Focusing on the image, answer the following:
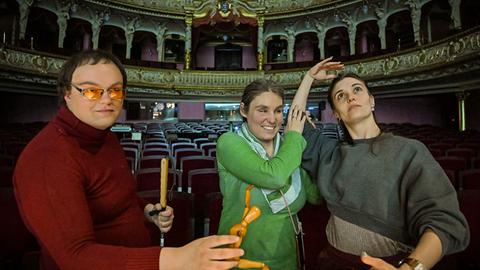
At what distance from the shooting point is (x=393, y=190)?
1.07 m

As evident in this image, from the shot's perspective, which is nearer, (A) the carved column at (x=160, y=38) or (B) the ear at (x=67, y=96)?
(B) the ear at (x=67, y=96)

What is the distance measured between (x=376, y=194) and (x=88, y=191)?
1.09 meters

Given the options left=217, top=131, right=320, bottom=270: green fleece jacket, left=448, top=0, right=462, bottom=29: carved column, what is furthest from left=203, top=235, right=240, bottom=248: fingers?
left=448, top=0, right=462, bottom=29: carved column

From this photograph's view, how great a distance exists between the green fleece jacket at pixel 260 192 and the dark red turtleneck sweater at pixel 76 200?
0.45m

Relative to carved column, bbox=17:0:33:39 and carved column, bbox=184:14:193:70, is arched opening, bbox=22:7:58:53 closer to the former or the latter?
carved column, bbox=17:0:33:39

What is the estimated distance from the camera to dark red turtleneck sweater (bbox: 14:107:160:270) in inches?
26.7

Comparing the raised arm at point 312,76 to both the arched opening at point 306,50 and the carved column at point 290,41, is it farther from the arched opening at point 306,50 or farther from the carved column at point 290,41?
the arched opening at point 306,50

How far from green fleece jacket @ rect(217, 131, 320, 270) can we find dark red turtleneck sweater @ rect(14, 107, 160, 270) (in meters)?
0.45

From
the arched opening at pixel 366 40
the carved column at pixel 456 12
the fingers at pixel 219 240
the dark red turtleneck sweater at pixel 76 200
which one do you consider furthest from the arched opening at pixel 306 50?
the fingers at pixel 219 240

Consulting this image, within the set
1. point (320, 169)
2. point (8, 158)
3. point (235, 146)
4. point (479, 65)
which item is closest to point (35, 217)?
point (235, 146)

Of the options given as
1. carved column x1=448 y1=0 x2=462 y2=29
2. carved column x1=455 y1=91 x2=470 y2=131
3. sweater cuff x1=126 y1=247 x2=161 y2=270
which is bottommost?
sweater cuff x1=126 y1=247 x2=161 y2=270

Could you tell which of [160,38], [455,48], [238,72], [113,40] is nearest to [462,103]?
[455,48]

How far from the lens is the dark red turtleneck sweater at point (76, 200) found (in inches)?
26.7

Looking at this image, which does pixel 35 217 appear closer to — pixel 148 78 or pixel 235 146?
pixel 235 146
